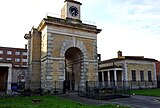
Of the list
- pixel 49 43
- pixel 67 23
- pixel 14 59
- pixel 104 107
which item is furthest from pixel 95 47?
pixel 14 59

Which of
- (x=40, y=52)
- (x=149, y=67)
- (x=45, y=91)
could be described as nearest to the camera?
(x=45, y=91)

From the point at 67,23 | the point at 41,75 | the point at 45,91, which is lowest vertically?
the point at 45,91

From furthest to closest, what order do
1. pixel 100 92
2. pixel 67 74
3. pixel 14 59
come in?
pixel 14 59 → pixel 67 74 → pixel 100 92

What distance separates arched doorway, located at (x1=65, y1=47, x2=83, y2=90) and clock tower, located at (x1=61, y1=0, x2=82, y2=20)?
464 centimetres

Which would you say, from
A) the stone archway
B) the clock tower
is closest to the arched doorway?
the stone archway

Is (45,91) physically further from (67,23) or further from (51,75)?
(67,23)

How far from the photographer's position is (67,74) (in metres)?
31.2

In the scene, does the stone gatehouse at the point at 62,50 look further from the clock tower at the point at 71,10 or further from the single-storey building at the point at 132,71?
the single-storey building at the point at 132,71

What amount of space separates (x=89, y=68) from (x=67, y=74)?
6.46 metres

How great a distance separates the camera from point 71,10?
27.0 metres

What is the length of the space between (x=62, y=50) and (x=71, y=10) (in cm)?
649

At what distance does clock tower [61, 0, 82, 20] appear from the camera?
87.4 feet

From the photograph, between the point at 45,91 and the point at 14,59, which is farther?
the point at 14,59

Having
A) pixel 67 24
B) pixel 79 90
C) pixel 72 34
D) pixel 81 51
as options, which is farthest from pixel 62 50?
pixel 79 90
